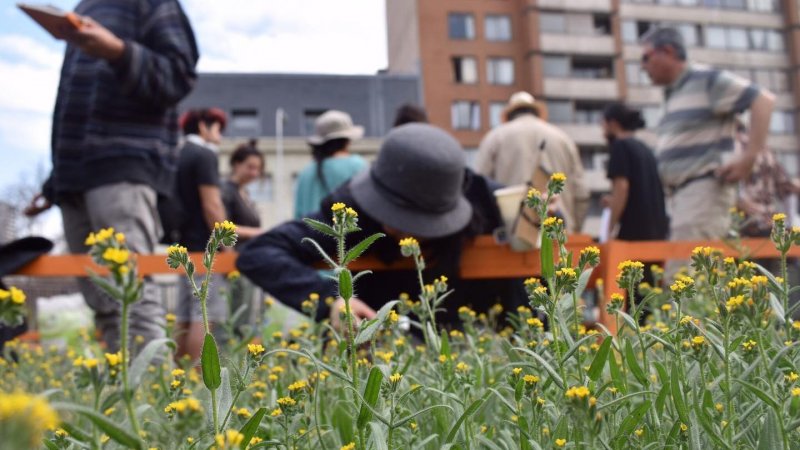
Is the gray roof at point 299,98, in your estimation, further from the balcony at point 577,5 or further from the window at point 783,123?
the window at point 783,123

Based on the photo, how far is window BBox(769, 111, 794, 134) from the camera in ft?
122

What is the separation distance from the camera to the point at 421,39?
33.0 meters

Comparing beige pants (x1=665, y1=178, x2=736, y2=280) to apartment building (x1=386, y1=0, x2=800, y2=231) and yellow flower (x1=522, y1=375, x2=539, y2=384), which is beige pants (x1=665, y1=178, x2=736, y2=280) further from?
apartment building (x1=386, y1=0, x2=800, y2=231)

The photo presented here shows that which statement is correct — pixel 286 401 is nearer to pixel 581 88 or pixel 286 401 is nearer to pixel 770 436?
pixel 770 436

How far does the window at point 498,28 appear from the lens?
34562 mm

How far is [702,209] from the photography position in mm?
3846

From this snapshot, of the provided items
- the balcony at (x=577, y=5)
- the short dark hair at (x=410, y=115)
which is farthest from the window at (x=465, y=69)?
the short dark hair at (x=410, y=115)

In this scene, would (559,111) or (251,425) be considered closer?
(251,425)

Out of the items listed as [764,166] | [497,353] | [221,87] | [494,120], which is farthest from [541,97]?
[497,353]

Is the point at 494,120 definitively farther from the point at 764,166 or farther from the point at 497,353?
the point at 497,353

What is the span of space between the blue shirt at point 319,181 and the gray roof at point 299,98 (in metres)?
27.3

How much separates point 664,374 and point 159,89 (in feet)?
→ 8.49

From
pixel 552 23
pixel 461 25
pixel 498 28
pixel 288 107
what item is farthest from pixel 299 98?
pixel 552 23

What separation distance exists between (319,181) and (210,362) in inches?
136
